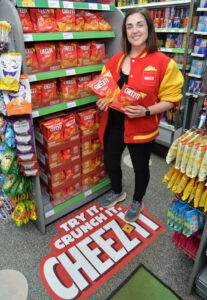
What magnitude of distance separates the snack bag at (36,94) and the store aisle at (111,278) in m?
1.16

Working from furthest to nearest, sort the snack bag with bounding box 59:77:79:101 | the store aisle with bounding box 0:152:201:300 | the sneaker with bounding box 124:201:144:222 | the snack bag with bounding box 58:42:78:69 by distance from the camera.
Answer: the sneaker with bounding box 124:201:144:222, the snack bag with bounding box 59:77:79:101, the snack bag with bounding box 58:42:78:69, the store aisle with bounding box 0:152:201:300

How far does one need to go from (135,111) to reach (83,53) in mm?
793

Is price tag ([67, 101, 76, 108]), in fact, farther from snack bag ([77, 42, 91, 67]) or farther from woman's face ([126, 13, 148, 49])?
woman's face ([126, 13, 148, 49])

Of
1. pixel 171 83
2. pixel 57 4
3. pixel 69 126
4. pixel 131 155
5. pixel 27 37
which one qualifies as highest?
pixel 57 4

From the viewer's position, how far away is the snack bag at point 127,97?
65.2 inches

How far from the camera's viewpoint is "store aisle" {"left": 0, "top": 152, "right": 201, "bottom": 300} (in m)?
1.74

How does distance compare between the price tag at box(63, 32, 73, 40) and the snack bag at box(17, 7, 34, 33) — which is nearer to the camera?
the snack bag at box(17, 7, 34, 33)

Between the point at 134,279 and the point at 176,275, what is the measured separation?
1.07 feet

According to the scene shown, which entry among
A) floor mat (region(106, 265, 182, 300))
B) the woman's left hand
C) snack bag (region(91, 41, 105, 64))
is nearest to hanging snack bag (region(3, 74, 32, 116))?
the woman's left hand

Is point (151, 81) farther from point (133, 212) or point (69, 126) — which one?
point (133, 212)

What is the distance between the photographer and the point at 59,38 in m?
1.81

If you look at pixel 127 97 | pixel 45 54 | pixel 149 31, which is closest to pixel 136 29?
pixel 149 31

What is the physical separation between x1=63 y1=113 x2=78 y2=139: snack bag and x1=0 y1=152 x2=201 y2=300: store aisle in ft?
2.98

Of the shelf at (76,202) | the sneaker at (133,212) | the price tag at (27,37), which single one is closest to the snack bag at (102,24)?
the price tag at (27,37)
